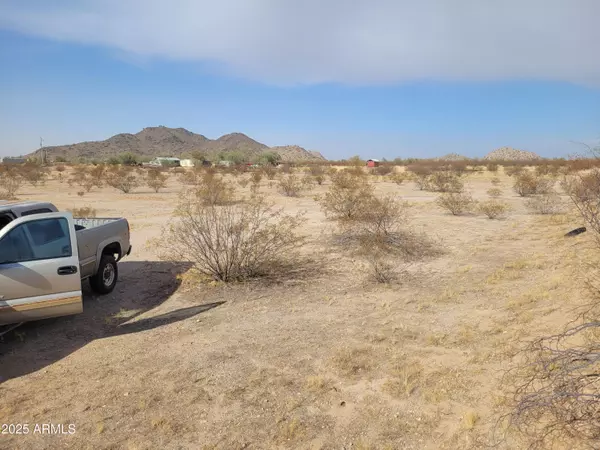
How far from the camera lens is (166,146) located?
156000 millimetres

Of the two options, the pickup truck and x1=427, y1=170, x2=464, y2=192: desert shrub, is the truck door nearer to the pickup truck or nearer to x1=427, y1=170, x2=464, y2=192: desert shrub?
the pickup truck

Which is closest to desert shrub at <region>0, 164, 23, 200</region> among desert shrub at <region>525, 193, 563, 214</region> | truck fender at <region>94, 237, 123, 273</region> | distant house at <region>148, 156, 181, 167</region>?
truck fender at <region>94, 237, 123, 273</region>

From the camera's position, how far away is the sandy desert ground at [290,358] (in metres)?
4.18

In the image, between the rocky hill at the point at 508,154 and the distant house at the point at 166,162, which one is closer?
the distant house at the point at 166,162

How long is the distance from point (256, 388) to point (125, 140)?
162 metres

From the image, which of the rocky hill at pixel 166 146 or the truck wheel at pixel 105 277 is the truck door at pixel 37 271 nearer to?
the truck wheel at pixel 105 277

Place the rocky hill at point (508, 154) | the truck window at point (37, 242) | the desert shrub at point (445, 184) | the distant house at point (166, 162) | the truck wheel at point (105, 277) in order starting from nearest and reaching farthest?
1. the truck window at point (37, 242)
2. the truck wheel at point (105, 277)
3. the desert shrub at point (445, 184)
4. the distant house at point (166, 162)
5. the rocky hill at point (508, 154)

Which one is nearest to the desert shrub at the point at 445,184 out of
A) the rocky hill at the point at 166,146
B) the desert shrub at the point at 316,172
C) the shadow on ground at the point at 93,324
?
the desert shrub at the point at 316,172

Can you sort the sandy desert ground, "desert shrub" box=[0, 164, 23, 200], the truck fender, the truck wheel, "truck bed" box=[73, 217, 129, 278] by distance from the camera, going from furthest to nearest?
1. "desert shrub" box=[0, 164, 23, 200]
2. the truck wheel
3. the truck fender
4. "truck bed" box=[73, 217, 129, 278]
5. the sandy desert ground

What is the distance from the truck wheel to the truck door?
1909 mm

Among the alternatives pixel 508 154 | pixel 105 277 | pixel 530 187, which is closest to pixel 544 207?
pixel 530 187

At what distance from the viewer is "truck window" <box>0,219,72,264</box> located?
579 centimetres

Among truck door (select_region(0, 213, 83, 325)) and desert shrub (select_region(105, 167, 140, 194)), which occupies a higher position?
desert shrub (select_region(105, 167, 140, 194))

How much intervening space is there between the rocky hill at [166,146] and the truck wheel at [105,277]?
127393mm
